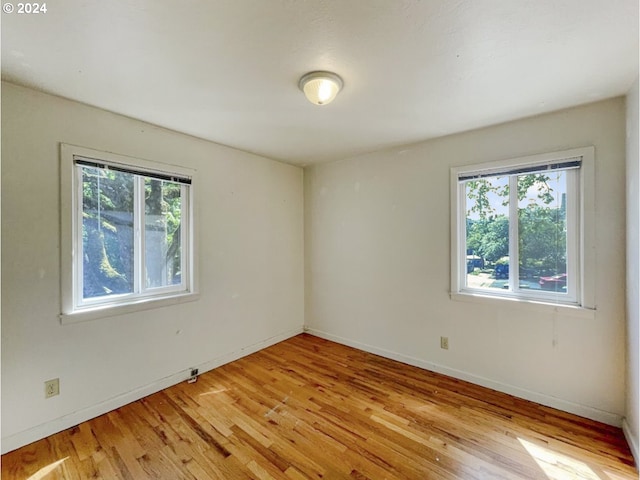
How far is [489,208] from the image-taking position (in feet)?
8.62

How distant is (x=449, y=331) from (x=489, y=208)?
1254 mm

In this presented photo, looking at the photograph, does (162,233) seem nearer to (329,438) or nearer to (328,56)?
(328,56)

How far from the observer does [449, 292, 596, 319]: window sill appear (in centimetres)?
213

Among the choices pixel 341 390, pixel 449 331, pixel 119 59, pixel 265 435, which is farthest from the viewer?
pixel 449 331

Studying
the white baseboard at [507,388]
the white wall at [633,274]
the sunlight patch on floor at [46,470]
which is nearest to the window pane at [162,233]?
the sunlight patch on floor at [46,470]

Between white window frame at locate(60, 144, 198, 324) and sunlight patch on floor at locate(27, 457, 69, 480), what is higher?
white window frame at locate(60, 144, 198, 324)

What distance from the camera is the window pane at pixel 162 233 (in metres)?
2.57

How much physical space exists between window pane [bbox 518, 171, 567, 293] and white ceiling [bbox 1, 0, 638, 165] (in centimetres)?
60

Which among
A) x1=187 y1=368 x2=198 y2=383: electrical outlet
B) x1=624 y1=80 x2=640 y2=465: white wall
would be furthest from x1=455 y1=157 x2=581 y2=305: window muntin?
x1=187 y1=368 x2=198 y2=383: electrical outlet

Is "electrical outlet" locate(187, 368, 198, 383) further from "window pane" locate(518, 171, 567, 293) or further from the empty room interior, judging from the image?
"window pane" locate(518, 171, 567, 293)

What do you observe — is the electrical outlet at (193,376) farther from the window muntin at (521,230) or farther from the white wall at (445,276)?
the window muntin at (521,230)

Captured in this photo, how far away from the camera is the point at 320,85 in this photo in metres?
1.73

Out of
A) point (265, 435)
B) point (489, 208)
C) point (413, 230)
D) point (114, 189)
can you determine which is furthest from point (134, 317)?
point (489, 208)

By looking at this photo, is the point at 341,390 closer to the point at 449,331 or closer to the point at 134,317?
the point at 449,331
